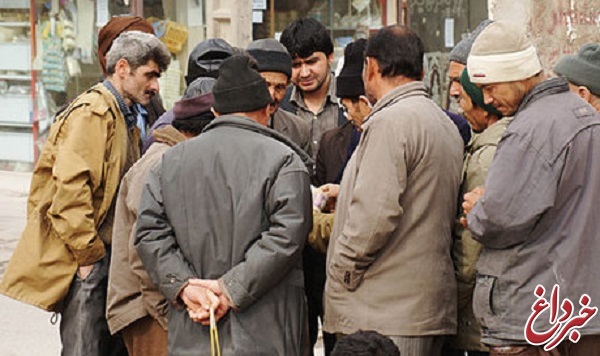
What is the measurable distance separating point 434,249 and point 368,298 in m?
0.33

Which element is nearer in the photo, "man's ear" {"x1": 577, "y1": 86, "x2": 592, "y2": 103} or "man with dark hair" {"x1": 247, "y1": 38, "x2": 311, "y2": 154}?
"man's ear" {"x1": 577, "y1": 86, "x2": 592, "y2": 103}

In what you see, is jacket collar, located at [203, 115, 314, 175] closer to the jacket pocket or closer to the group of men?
the group of men

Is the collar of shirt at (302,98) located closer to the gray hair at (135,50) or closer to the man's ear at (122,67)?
the gray hair at (135,50)

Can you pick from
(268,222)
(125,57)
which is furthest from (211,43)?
(268,222)

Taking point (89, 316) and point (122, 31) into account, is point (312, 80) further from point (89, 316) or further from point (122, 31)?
point (89, 316)

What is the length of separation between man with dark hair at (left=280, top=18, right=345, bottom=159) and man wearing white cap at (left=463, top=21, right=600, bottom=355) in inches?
83.2

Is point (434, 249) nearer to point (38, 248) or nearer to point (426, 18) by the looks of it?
point (38, 248)

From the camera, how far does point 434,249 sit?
493 centimetres

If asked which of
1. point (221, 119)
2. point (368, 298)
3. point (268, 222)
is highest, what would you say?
point (221, 119)

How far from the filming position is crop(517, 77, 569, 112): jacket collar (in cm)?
465

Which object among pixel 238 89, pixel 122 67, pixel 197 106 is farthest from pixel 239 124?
pixel 122 67

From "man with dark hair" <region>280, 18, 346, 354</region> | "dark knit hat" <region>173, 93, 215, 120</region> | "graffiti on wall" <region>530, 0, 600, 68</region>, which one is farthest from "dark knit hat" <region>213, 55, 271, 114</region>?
"graffiti on wall" <region>530, 0, 600, 68</region>

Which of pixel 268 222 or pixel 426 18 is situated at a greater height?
pixel 426 18

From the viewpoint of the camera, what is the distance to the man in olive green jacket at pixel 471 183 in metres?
5.02
